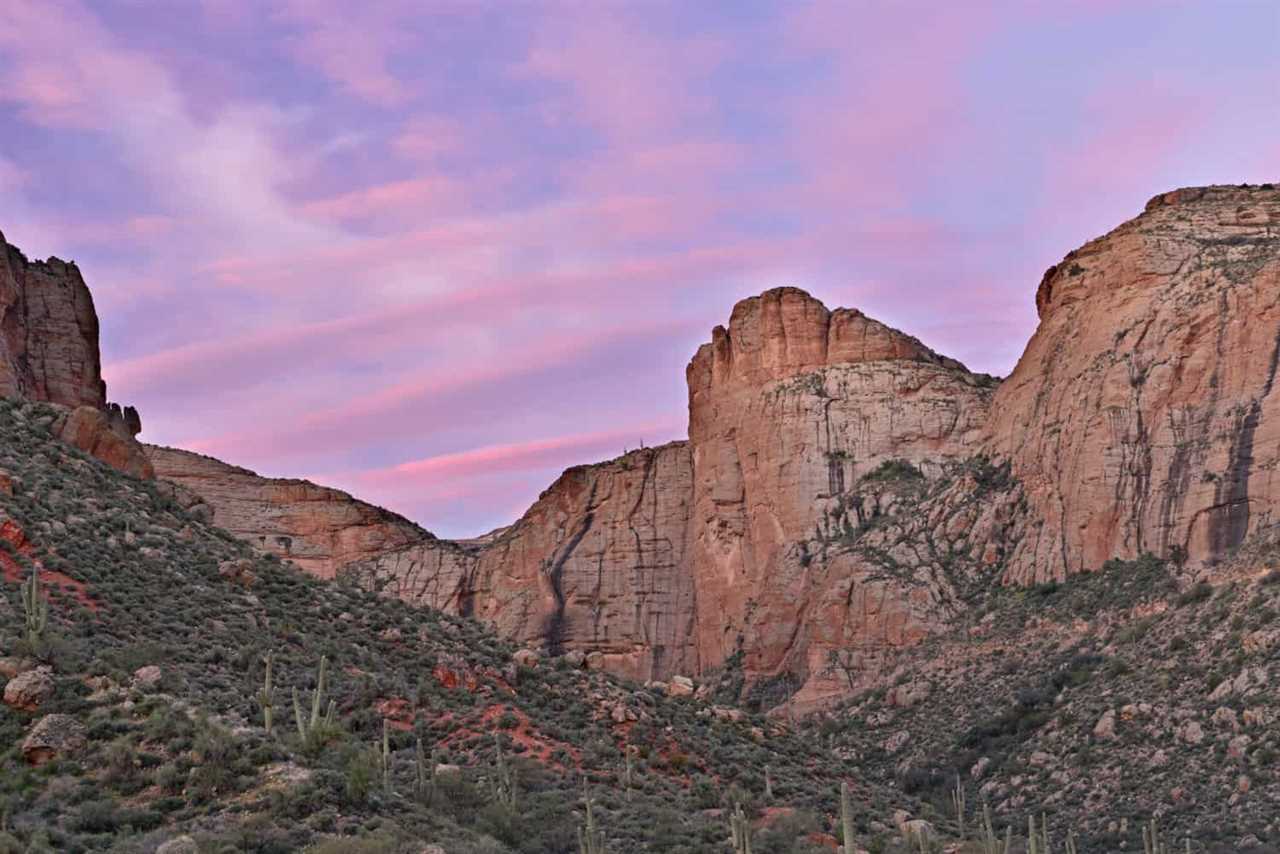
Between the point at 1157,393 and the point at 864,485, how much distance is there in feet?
65.2

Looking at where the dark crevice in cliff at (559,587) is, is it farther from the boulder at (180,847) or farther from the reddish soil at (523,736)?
the boulder at (180,847)

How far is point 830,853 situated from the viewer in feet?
125

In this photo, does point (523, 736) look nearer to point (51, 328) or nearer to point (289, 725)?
point (289, 725)

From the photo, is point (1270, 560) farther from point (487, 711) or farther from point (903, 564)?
point (487, 711)

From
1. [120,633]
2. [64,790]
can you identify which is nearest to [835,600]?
[120,633]

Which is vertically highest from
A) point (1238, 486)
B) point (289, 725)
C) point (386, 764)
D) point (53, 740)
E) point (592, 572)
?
point (592, 572)

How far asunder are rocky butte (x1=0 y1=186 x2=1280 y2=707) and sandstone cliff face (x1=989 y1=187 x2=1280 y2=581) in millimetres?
121

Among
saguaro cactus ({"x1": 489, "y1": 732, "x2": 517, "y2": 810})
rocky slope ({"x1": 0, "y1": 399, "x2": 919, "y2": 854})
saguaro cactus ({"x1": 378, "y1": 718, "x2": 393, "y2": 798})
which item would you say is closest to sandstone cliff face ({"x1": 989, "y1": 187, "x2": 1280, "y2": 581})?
rocky slope ({"x1": 0, "y1": 399, "x2": 919, "y2": 854})

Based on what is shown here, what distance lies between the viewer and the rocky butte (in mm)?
71688

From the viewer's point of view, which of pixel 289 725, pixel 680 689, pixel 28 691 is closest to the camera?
pixel 28 691

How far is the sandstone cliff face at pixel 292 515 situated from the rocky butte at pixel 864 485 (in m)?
0.18

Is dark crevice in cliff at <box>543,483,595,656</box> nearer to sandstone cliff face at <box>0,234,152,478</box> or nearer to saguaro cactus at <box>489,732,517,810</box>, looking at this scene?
sandstone cliff face at <box>0,234,152,478</box>

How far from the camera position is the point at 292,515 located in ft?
376

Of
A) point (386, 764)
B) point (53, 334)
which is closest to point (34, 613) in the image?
point (386, 764)
